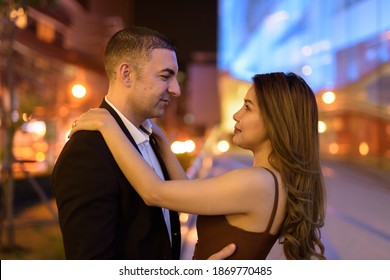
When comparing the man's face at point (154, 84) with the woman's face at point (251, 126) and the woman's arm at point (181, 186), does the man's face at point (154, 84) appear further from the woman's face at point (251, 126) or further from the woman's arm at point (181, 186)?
the woman's face at point (251, 126)

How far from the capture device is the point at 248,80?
23.3 feet

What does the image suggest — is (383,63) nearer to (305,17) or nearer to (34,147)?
(305,17)

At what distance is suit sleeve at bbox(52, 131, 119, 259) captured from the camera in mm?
1295

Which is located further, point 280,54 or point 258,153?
point 280,54

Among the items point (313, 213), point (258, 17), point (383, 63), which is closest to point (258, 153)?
point (313, 213)

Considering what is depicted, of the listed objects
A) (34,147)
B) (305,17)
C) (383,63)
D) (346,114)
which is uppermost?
(305,17)

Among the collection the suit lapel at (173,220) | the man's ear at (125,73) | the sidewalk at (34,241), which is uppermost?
the man's ear at (125,73)

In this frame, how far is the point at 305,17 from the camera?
14953 millimetres

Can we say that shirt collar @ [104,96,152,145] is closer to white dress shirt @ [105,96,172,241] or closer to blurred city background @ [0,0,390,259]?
white dress shirt @ [105,96,172,241]

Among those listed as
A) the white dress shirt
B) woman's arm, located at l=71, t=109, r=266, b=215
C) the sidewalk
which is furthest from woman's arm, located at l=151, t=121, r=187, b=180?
the sidewalk

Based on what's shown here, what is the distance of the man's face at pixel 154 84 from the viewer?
159 cm

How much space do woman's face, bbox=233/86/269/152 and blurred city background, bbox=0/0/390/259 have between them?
33.1 inches

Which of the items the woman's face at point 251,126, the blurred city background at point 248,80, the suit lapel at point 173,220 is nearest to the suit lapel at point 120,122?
the suit lapel at point 173,220
